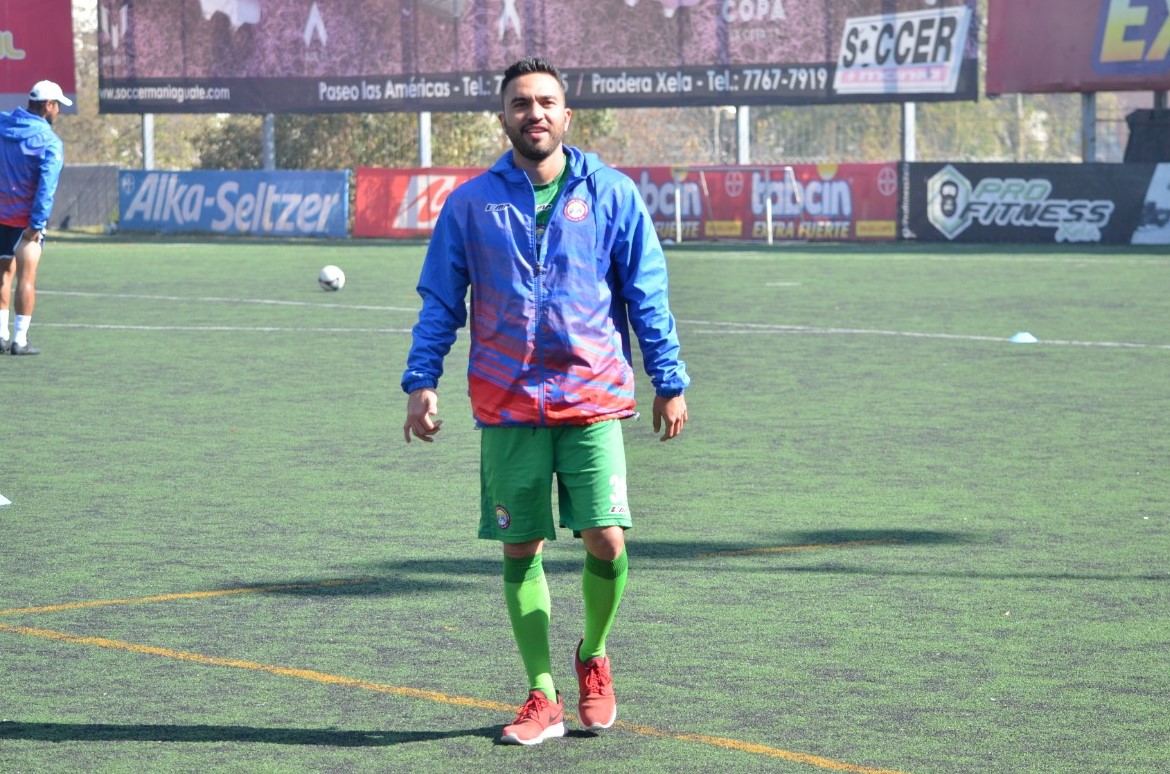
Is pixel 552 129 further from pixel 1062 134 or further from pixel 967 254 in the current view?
pixel 1062 134

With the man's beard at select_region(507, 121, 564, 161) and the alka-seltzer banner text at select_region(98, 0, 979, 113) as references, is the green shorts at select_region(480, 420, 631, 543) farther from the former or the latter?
the alka-seltzer banner text at select_region(98, 0, 979, 113)

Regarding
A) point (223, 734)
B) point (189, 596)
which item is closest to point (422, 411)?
point (223, 734)

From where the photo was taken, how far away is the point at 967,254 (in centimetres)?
3331

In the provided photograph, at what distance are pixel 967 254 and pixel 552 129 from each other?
28458mm

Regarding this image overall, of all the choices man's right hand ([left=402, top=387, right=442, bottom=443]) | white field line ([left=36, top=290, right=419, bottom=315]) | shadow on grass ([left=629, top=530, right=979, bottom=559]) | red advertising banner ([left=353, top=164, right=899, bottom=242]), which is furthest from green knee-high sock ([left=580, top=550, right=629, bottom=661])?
red advertising banner ([left=353, top=164, right=899, bottom=242])

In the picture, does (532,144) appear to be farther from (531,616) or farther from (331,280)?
(331,280)

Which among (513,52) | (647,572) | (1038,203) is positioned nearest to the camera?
(647,572)

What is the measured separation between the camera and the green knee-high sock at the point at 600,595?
580 centimetres

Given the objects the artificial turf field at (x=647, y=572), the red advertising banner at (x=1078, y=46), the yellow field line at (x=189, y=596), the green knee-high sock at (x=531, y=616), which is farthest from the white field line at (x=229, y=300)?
the red advertising banner at (x=1078, y=46)

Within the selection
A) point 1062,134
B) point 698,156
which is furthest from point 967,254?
point 1062,134

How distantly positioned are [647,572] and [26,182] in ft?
32.2

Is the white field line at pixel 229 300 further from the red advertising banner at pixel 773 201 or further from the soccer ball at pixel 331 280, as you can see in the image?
the red advertising banner at pixel 773 201

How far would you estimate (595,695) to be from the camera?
571cm

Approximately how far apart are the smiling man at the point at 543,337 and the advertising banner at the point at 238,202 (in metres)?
36.5
